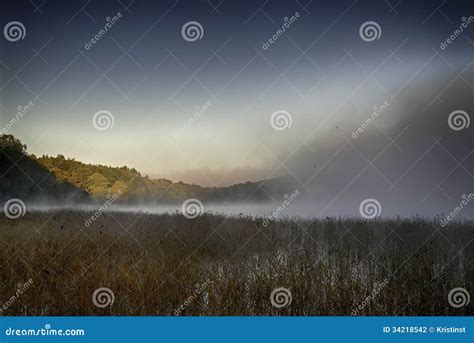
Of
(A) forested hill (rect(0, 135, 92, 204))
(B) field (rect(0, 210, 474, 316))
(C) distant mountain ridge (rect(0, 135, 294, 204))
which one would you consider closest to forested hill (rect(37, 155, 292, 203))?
(C) distant mountain ridge (rect(0, 135, 294, 204))

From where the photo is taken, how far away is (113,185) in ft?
20.0

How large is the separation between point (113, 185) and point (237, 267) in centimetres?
228

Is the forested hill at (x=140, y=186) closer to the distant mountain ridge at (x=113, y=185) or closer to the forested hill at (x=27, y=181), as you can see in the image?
the distant mountain ridge at (x=113, y=185)

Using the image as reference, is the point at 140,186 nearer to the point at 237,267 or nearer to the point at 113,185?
the point at 113,185

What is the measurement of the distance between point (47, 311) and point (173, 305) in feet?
4.39

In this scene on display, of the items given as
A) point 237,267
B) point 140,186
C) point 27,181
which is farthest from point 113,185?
point 237,267

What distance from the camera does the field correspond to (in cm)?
459

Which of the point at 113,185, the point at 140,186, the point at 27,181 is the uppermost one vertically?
the point at 140,186

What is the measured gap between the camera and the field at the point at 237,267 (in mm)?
4590

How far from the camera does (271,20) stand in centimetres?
545

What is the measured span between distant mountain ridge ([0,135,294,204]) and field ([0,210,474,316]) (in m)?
0.37

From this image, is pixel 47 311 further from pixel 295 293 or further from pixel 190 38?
pixel 190 38

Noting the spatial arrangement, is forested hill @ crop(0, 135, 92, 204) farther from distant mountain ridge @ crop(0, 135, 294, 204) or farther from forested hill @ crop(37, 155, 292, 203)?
forested hill @ crop(37, 155, 292, 203)
